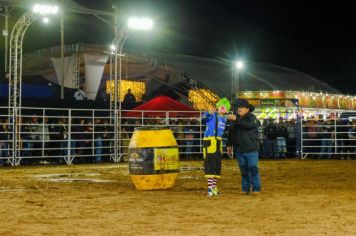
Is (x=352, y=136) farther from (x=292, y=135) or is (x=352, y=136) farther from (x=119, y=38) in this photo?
(x=119, y=38)

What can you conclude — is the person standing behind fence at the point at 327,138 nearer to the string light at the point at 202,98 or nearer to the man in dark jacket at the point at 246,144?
the string light at the point at 202,98

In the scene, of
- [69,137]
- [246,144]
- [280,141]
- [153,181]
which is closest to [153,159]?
[153,181]

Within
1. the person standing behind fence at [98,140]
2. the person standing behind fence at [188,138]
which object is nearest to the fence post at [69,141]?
the person standing behind fence at [98,140]

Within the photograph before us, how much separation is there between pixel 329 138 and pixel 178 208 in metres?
15.4

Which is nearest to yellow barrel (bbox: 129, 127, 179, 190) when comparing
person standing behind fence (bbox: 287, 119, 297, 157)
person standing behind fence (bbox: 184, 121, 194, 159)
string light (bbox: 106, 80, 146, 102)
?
person standing behind fence (bbox: 184, 121, 194, 159)

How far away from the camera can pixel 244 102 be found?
10898mm

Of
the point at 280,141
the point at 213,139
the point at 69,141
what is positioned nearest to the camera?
the point at 213,139

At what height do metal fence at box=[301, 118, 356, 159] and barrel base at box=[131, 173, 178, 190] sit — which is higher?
metal fence at box=[301, 118, 356, 159]

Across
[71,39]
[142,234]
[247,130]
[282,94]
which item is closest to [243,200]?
[247,130]

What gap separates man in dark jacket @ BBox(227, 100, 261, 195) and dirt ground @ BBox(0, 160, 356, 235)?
27 cm

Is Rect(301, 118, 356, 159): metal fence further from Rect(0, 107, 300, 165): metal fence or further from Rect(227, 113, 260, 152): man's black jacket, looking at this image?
Rect(227, 113, 260, 152): man's black jacket

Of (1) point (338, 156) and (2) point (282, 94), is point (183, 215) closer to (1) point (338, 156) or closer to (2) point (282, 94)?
(1) point (338, 156)

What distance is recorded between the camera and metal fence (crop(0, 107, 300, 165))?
19.7m

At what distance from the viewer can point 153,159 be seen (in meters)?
11.3
